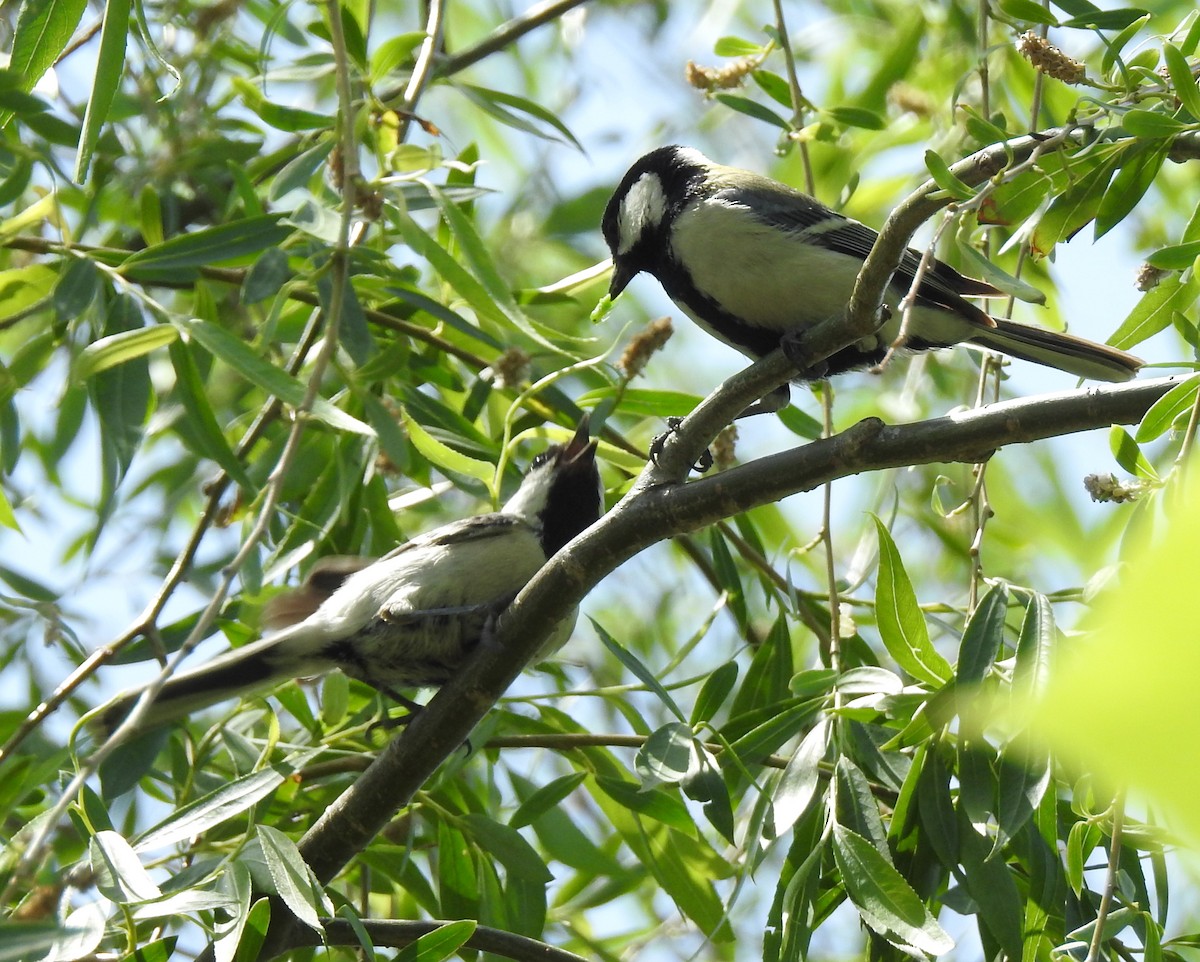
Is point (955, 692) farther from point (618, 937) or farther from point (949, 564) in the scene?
point (949, 564)

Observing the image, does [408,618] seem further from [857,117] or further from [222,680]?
[857,117]

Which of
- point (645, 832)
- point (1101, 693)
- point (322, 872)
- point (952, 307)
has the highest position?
point (952, 307)

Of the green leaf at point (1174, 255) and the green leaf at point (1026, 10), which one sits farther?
the green leaf at point (1026, 10)

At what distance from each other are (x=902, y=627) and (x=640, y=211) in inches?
58.3

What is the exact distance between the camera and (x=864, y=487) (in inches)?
185

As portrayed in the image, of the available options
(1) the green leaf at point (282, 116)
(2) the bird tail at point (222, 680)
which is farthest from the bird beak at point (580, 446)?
(1) the green leaf at point (282, 116)

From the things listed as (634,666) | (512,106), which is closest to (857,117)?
(512,106)

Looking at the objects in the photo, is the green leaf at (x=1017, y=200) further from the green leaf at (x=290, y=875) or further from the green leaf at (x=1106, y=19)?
the green leaf at (x=290, y=875)

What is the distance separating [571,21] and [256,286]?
210 cm

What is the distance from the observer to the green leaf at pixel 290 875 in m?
1.67

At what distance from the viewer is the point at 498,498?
2518mm

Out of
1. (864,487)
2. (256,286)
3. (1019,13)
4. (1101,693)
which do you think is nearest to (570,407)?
(256,286)

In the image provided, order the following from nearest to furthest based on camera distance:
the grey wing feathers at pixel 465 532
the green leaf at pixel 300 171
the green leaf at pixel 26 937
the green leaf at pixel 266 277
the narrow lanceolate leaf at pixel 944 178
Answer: the green leaf at pixel 26 937 → the narrow lanceolate leaf at pixel 944 178 → the green leaf at pixel 266 277 → the green leaf at pixel 300 171 → the grey wing feathers at pixel 465 532

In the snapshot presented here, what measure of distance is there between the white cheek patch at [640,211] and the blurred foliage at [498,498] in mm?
153
